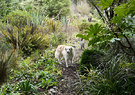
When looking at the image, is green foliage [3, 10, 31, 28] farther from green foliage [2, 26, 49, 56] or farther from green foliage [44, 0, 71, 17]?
green foliage [44, 0, 71, 17]

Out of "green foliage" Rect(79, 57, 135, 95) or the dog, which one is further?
the dog

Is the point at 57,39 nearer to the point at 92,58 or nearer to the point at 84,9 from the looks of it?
the point at 92,58

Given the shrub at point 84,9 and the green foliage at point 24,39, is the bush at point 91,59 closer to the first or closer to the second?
the green foliage at point 24,39

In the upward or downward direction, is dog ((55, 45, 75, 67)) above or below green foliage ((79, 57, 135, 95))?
above

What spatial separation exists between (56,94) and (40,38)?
10.3ft

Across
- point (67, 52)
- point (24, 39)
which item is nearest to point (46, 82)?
point (67, 52)

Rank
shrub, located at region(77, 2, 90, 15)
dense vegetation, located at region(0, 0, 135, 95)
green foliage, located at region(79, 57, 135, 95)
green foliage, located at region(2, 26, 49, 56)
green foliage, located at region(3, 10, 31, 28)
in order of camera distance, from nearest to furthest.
A: 1. dense vegetation, located at region(0, 0, 135, 95)
2. green foliage, located at region(79, 57, 135, 95)
3. green foliage, located at region(2, 26, 49, 56)
4. green foliage, located at region(3, 10, 31, 28)
5. shrub, located at region(77, 2, 90, 15)

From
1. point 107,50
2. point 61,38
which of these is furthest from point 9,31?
point 107,50

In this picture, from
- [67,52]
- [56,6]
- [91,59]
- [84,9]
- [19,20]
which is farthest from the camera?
[84,9]

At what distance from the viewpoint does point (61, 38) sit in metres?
6.82

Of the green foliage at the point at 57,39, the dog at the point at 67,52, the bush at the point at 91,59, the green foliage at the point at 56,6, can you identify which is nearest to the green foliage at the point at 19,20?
the green foliage at the point at 57,39

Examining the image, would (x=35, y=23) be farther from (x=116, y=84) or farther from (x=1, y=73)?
(x=116, y=84)

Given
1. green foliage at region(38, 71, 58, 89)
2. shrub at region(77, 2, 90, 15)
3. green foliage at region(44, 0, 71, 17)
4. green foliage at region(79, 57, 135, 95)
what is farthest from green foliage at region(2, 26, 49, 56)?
shrub at region(77, 2, 90, 15)

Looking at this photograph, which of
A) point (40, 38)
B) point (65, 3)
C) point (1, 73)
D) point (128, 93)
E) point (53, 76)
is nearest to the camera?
point (1, 73)
